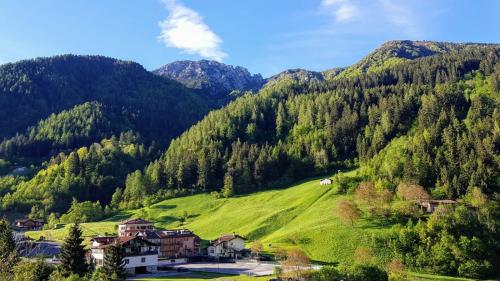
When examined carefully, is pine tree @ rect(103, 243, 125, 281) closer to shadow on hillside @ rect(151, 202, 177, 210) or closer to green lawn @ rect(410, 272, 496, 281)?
green lawn @ rect(410, 272, 496, 281)

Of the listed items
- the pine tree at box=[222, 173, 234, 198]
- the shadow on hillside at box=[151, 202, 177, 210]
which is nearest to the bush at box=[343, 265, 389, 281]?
the pine tree at box=[222, 173, 234, 198]

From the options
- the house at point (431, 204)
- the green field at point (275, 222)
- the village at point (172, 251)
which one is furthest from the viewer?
the house at point (431, 204)

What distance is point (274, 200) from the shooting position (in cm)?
15462

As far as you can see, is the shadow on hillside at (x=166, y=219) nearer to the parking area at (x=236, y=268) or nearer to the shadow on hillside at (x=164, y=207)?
the shadow on hillside at (x=164, y=207)

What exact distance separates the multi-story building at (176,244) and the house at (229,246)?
22.7 feet

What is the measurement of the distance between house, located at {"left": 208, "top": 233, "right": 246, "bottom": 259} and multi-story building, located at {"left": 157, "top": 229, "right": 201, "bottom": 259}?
693 cm

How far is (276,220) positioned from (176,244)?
2890 cm

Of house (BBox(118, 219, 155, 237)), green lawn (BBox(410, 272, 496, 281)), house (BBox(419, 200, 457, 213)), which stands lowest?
green lawn (BBox(410, 272, 496, 281))

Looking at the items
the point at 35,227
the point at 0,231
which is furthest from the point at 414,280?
the point at 35,227

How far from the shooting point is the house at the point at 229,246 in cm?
11225

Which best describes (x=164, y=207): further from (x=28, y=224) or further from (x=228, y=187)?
(x=28, y=224)

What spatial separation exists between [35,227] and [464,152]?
151 m

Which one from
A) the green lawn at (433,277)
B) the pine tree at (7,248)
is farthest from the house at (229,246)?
the pine tree at (7,248)

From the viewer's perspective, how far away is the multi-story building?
11862cm
